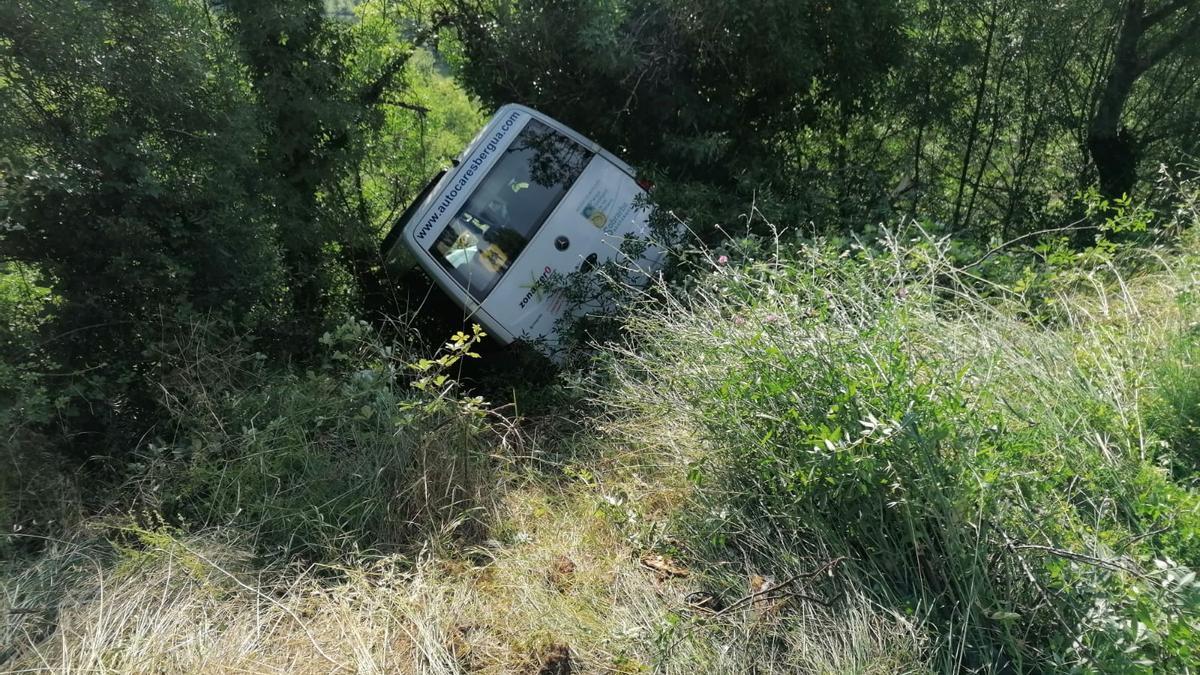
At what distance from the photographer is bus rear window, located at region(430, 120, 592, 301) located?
554cm

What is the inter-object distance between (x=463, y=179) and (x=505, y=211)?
1.26ft

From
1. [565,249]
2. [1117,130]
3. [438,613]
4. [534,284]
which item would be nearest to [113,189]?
[534,284]

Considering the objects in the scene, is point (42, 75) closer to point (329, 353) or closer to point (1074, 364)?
point (329, 353)

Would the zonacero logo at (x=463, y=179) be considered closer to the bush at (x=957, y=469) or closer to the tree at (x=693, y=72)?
the tree at (x=693, y=72)

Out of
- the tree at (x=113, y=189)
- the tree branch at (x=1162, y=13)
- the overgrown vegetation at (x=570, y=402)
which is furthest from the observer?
the tree branch at (x=1162, y=13)

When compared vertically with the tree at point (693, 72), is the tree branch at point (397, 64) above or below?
below

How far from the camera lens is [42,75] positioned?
13.9 feet

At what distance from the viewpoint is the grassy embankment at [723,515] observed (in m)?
2.37

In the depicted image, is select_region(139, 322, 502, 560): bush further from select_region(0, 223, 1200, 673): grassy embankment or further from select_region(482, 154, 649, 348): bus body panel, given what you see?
select_region(482, 154, 649, 348): bus body panel

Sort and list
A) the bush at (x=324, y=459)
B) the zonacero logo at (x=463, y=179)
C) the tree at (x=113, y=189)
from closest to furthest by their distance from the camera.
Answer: the bush at (x=324, y=459), the tree at (x=113, y=189), the zonacero logo at (x=463, y=179)

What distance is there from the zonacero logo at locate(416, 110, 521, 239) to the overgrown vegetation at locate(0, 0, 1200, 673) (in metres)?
0.55

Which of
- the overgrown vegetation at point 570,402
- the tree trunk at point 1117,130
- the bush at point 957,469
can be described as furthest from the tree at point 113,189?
the tree trunk at point 1117,130

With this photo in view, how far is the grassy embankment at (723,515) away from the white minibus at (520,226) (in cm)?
136

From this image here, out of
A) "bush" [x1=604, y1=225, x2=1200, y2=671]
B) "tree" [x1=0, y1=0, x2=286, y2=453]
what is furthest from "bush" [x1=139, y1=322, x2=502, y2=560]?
"bush" [x1=604, y1=225, x2=1200, y2=671]
